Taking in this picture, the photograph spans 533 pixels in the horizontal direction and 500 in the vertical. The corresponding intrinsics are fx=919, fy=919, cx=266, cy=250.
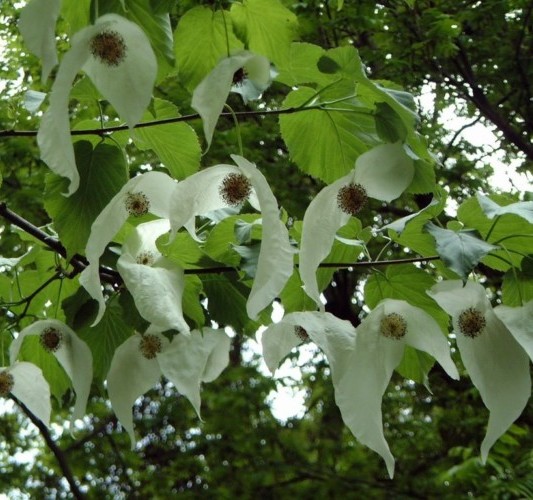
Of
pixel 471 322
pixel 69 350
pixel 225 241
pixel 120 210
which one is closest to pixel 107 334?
pixel 69 350

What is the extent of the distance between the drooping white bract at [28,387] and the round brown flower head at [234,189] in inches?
12.9

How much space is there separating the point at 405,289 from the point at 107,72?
15.7 inches

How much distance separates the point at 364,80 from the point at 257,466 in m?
4.00

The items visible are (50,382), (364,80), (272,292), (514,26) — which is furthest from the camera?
(514,26)

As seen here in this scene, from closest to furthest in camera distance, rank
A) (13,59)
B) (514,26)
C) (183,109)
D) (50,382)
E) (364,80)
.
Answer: (364,80) < (50,382) < (183,109) < (13,59) < (514,26)

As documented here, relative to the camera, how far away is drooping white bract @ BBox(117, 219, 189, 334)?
65 centimetres

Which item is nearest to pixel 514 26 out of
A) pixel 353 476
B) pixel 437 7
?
pixel 437 7

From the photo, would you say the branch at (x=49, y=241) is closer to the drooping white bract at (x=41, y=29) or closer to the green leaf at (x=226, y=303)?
the green leaf at (x=226, y=303)

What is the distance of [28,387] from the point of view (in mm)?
892

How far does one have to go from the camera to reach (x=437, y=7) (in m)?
4.27

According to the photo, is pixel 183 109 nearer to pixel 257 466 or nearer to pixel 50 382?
pixel 257 466

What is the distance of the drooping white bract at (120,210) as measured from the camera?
0.63 meters

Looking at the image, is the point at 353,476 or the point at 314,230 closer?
the point at 314,230

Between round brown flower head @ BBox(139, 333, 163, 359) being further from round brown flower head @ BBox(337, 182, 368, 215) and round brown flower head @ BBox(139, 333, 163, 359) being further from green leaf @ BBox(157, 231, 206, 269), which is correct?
round brown flower head @ BBox(337, 182, 368, 215)
